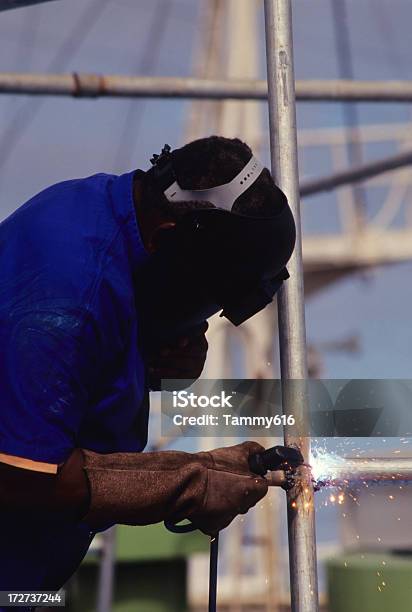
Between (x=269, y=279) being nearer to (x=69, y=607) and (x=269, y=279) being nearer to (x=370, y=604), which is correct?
(x=370, y=604)

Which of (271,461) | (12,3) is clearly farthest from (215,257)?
(12,3)

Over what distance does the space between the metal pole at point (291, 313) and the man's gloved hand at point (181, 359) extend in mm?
187

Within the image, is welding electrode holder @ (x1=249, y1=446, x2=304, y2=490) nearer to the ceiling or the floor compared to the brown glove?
nearer to the ceiling

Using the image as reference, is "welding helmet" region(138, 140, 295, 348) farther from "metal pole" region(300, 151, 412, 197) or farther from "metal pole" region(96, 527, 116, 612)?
"metal pole" region(300, 151, 412, 197)

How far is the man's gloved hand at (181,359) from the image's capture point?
2557 mm

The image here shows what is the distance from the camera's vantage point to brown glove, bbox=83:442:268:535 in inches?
87.2

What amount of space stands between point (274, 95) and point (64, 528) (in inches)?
44.2

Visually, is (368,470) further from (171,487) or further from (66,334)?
(66,334)

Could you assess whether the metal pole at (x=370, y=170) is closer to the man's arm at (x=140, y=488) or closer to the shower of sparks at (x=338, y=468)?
the shower of sparks at (x=338, y=468)

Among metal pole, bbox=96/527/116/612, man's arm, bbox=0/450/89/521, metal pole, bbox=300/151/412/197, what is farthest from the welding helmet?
metal pole, bbox=300/151/412/197

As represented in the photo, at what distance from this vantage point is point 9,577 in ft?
7.93

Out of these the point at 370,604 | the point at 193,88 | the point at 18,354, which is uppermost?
the point at 193,88

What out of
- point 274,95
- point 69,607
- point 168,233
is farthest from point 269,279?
point 69,607

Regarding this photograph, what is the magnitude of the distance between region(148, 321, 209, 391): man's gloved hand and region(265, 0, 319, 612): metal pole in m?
0.19
